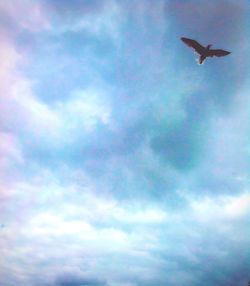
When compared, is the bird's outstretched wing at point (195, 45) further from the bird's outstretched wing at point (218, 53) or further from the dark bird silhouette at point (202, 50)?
the bird's outstretched wing at point (218, 53)

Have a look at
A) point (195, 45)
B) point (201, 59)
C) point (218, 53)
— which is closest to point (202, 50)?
point (195, 45)

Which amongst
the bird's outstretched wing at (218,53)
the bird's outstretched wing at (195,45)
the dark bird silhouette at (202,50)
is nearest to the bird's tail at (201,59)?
the dark bird silhouette at (202,50)

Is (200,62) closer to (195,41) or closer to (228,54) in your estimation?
(195,41)

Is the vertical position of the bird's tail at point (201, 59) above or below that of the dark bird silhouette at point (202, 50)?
below

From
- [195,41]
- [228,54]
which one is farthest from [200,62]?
[228,54]

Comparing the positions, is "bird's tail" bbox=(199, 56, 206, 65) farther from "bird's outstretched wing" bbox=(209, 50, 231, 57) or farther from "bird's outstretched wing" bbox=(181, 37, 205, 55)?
"bird's outstretched wing" bbox=(209, 50, 231, 57)

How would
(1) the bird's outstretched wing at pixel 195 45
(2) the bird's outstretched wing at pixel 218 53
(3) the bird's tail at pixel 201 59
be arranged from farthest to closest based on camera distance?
(2) the bird's outstretched wing at pixel 218 53, (1) the bird's outstretched wing at pixel 195 45, (3) the bird's tail at pixel 201 59

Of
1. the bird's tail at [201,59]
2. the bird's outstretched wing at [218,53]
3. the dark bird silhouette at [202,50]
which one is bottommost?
the bird's tail at [201,59]

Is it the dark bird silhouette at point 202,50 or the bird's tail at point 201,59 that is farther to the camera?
the dark bird silhouette at point 202,50

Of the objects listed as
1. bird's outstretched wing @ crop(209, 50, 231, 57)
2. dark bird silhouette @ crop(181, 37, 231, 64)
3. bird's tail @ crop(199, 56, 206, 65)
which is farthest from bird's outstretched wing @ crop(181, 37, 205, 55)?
bird's outstretched wing @ crop(209, 50, 231, 57)

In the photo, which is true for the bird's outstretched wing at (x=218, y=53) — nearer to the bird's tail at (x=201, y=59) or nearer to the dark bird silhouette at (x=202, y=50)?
the dark bird silhouette at (x=202, y=50)

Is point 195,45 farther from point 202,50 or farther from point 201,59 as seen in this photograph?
point 201,59

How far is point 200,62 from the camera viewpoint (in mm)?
33062

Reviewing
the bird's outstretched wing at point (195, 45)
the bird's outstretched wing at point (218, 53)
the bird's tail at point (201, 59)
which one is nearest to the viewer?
the bird's tail at point (201, 59)
